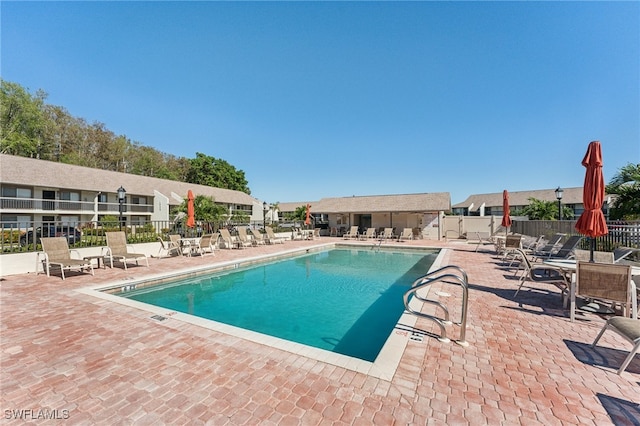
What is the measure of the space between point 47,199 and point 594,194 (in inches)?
1399

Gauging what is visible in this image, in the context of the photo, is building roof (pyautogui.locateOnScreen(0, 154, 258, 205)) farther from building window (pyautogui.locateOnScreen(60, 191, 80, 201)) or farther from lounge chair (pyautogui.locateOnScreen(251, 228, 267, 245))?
lounge chair (pyautogui.locateOnScreen(251, 228, 267, 245))

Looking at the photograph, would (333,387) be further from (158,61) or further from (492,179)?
(492,179)

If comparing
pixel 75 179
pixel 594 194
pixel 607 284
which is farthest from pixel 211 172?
pixel 607 284

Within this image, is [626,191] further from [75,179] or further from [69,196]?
[69,196]

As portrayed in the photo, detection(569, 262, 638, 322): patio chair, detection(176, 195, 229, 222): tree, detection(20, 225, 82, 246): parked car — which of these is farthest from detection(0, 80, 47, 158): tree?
detection(569, 262, 638, 322): patio chair

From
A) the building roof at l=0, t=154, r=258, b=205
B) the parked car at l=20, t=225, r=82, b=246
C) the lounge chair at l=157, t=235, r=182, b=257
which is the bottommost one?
the lounge chair at l=157, t=235, r=182, b=257

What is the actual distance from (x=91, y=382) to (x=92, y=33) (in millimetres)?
15847

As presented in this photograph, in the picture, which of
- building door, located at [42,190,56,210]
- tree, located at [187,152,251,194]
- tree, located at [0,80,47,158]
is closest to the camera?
building door, located at [42,190,56,210]

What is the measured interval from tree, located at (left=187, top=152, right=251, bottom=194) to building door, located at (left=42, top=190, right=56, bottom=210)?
24.4 m

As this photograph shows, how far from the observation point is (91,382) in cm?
277

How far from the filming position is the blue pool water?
514 cm

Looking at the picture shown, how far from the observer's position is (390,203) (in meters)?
26.3

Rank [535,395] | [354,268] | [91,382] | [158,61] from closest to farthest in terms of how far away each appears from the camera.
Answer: [535,395]
[91,382]
[354,268]
[158,61]

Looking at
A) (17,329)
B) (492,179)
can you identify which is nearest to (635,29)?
(17,329)
